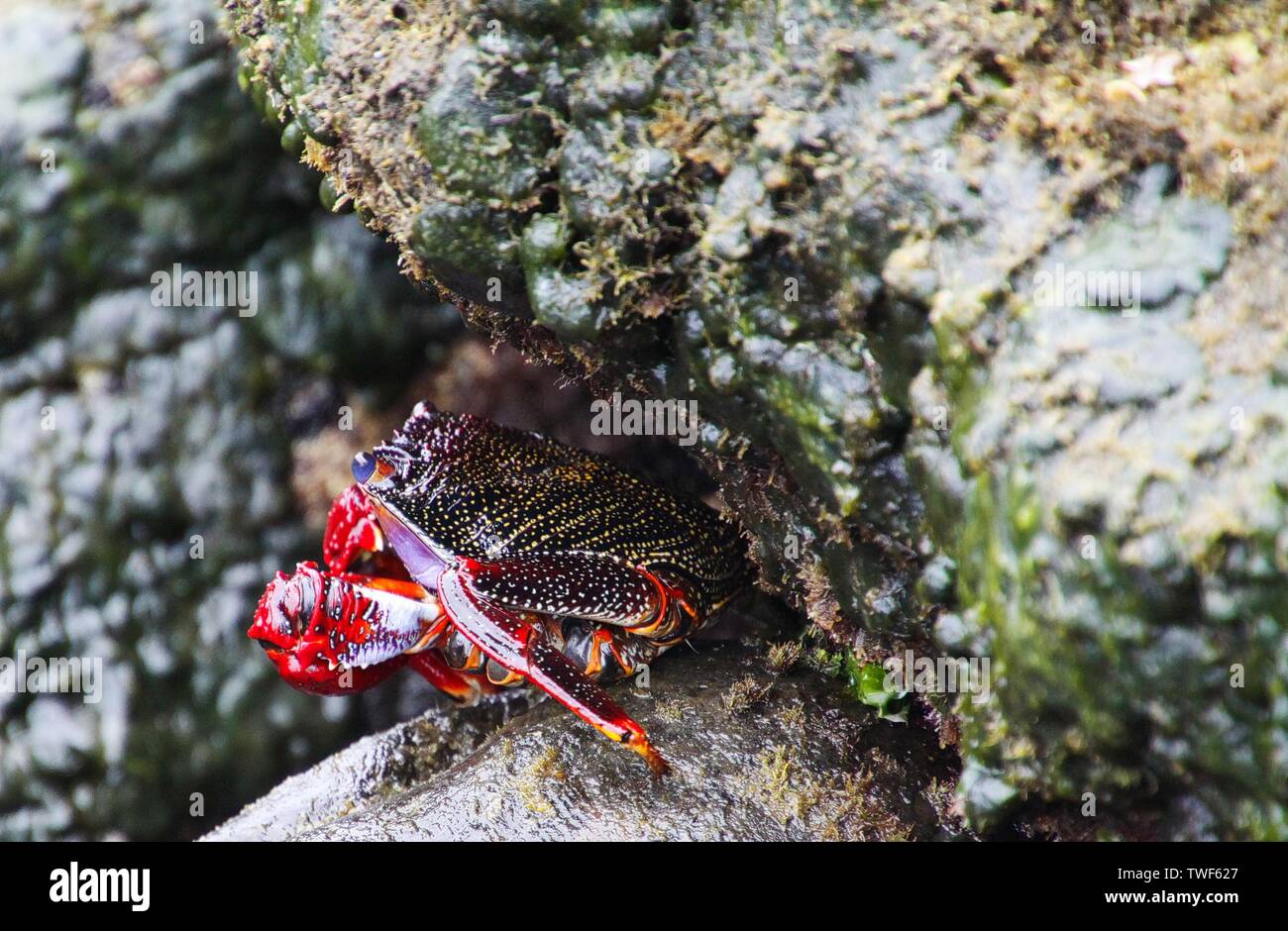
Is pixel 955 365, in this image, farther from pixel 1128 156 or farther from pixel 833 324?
pixel 1128 156

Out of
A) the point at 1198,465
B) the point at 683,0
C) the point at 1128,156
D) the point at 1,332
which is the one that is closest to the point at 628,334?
the point at 683,0

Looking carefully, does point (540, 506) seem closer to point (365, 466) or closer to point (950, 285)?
point (365, 466)

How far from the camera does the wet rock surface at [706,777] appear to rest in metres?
2.86

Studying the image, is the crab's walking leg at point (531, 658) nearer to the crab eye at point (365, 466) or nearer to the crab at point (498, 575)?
the crab at point (498, 575)

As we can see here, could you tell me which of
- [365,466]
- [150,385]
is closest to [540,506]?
[365,466]

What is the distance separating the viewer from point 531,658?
10.5ft

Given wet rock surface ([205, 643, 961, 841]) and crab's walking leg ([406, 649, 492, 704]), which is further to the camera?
crab's walking leg ([406, 649, 492, 704])

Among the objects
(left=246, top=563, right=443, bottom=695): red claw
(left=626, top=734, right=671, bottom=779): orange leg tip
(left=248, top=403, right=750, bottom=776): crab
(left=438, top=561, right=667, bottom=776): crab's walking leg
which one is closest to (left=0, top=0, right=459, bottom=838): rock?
(left=248, top=403, right=750, bottom=776): crab

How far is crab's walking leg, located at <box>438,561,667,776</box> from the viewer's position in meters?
3.01

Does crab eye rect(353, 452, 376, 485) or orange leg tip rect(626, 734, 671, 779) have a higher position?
crab eye rect(353, 452, 376, 485)

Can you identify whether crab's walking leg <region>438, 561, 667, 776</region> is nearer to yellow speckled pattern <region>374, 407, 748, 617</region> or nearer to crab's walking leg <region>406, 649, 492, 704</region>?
yellow speckled pattern <region>374, 407, 748, 617</region>

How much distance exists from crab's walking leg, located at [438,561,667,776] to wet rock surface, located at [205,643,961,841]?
105mm

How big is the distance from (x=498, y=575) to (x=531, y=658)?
31 centimetres

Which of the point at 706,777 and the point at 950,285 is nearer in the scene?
the point at 950,285
